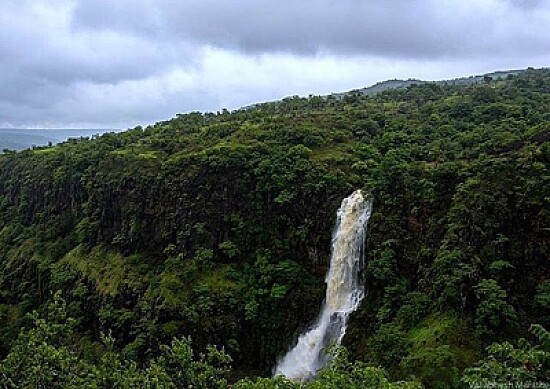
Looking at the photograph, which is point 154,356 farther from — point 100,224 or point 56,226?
point 56,226

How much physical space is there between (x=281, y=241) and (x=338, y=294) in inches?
173

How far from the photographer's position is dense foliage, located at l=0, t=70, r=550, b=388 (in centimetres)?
1927

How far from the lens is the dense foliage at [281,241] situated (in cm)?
1927

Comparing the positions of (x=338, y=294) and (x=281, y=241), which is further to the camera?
(x=281, y=241)

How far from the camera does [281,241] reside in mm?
27188

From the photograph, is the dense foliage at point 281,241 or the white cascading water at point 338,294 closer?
the dense foliage at point 281,241

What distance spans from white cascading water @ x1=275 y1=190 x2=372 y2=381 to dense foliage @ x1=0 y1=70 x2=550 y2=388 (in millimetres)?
574

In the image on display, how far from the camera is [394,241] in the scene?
23.1 metres

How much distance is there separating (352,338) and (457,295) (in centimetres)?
481

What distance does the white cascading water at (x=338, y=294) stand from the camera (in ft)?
76.2

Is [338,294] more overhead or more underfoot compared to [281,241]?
more underfoot

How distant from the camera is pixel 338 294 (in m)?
24.2

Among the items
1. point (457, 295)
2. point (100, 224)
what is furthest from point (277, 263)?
point (100, 224)

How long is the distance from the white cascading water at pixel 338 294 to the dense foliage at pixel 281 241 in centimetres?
57
